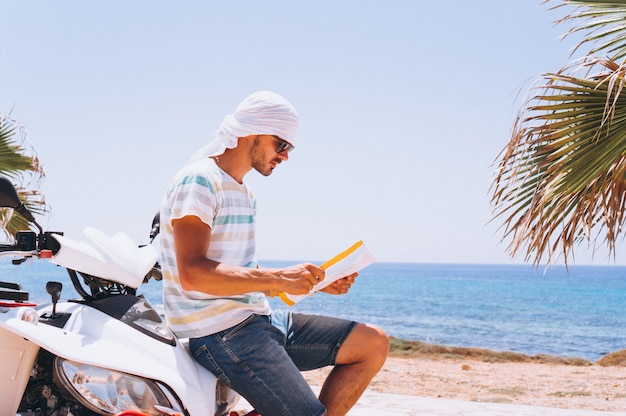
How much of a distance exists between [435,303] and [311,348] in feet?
176

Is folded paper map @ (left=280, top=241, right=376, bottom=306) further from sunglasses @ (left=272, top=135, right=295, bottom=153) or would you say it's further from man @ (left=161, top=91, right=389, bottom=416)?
sunglasses @ (left=272, top=135, right=295, bottom=153)

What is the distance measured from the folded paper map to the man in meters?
0.11

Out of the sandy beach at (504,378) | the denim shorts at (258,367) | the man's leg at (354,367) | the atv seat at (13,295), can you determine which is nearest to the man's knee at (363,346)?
the man's leg at (354,367)

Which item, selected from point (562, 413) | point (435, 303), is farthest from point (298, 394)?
point (435, 303)

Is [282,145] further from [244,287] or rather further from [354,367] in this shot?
[354,367]

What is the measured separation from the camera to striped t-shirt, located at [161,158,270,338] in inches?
97.7

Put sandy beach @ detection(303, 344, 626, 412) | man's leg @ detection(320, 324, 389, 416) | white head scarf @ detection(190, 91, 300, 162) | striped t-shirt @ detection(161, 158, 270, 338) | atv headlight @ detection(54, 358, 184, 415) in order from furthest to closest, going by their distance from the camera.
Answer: sandy beach @ detection(303, 344, 626, 412) → man's leg @ detection(320, 324, 389, 416) → white head scarf @ detection(190, 91, 300, 162) → striped t-shirt @ detection(161, 158, 270, 338) → atv headlight @ detection(54, 358, 184, 415)

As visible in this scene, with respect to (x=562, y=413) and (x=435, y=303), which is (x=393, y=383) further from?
(x=435, y=303)

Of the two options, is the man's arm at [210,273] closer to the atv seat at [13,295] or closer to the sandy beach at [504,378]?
the atv seat at [13,295]

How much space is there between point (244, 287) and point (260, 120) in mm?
563

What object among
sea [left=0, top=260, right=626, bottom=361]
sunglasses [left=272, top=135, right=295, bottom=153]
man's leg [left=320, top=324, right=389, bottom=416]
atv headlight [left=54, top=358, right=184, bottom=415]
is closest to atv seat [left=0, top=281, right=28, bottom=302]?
atv headlight [left=54, top=358, right=184, bottom=415]

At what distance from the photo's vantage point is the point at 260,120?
2.59m

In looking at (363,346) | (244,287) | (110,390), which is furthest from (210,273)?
(363,346)

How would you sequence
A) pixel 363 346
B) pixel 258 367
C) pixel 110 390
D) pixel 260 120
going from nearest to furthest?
pixel 110 390 → pixel 258 367 → pixel 260 120 → pixel 363 346
